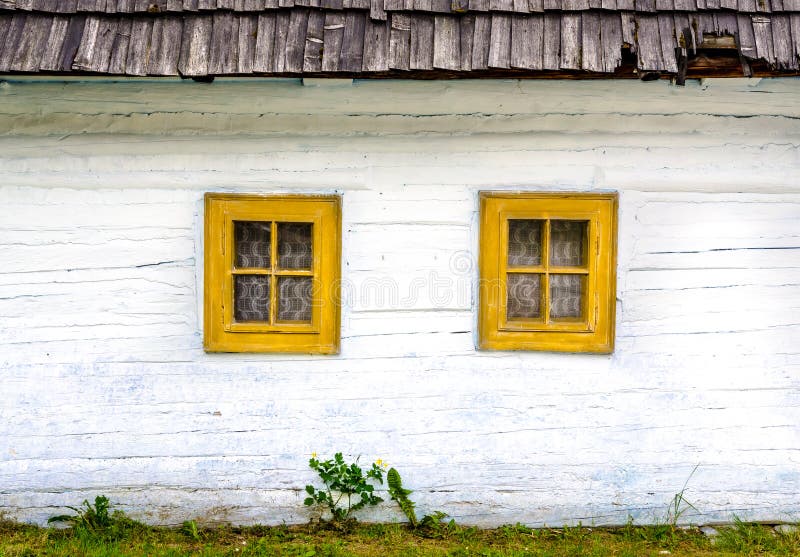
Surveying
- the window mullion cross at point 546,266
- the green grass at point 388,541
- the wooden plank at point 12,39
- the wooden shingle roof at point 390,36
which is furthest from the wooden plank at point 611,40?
the wooden plank at point 12,39

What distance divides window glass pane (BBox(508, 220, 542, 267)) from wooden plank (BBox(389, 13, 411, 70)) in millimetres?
1129

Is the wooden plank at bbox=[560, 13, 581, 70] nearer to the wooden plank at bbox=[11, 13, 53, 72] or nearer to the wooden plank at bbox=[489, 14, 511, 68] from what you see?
the wooden plank at bbox=[489, 14, 511, 68]

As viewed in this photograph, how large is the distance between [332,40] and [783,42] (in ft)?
7.32

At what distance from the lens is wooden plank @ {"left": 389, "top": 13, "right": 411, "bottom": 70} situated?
3.49 m

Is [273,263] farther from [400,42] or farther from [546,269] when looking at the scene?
[546,269]

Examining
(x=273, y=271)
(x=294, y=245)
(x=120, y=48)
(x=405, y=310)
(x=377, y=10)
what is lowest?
(x=405, y=310)

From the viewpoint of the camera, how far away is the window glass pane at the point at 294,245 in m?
4.06

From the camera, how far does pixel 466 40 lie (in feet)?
11.6

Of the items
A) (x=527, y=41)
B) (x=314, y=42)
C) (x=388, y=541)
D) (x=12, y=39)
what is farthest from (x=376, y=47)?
(x=388, y=541)

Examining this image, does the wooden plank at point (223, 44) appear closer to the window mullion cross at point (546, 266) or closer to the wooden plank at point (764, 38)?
the window mullion cross at point (546, 266)

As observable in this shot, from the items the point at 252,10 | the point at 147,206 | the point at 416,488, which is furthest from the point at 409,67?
the point at 416,488

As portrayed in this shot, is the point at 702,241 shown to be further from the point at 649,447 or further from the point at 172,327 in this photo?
the point at 172,327

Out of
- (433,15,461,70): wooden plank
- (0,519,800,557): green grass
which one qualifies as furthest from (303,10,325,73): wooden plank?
(0,519,800,557): green grass

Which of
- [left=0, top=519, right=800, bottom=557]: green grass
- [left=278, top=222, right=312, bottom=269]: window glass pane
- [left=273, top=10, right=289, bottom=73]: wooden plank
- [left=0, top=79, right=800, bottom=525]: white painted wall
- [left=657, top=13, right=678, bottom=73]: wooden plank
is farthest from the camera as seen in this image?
[left=278, top=222, right=312, bottom=269]: window glass pane
